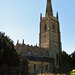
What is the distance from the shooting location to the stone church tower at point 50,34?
148ft

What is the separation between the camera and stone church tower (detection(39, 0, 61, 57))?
4503 cm

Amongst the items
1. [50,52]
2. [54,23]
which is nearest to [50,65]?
[50,52]

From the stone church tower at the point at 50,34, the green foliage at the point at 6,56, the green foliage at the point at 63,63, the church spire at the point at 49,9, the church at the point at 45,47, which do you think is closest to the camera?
the green foliage at the point at 6,56

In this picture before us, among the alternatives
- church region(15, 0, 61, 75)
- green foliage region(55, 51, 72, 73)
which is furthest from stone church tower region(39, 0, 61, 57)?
green foliage region(55, 51, 72, 73)

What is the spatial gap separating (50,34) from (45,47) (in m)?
5.77

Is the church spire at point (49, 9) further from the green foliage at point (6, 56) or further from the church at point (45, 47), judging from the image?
the green foliage at point (6, 56)

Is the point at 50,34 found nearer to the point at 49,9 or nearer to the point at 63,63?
the point at 49,9

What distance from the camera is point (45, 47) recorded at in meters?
45.8

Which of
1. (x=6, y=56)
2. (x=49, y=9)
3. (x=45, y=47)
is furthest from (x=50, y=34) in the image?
(x=6, y=56)

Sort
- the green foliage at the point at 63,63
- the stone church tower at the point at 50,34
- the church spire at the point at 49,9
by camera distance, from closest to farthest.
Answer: the green foliage at the point at 63,63 < the stone church tower at the point at 50,34 < the church spire at the point at 49,9

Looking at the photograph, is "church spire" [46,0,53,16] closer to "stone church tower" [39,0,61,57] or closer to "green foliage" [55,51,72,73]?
"stone church tower" [39,0,61,57]

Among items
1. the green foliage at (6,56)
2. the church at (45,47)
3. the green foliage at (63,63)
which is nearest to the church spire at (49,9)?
the church at (45,47)

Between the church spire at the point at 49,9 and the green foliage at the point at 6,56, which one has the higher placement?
the church spire at the point at 49,9

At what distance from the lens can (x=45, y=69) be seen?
33656mm
